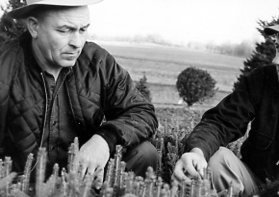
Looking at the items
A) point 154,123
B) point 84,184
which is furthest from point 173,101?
point 84,184

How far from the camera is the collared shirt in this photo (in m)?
3.12

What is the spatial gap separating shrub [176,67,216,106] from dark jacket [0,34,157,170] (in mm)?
6407

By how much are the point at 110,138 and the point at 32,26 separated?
31.7 inches

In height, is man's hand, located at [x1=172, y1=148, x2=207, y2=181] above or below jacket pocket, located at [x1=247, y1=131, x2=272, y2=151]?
above

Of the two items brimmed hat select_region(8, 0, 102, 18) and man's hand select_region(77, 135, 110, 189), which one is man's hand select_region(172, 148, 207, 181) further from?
brimmed hat select_region(8, 0, 102, 18)

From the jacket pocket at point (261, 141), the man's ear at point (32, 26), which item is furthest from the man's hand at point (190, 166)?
the man's ear at point (32, 26)

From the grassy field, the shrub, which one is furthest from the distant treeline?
the shrub

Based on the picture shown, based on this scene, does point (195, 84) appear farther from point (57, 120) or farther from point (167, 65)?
point (57, 120)

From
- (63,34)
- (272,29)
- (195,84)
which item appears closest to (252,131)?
(272,29)

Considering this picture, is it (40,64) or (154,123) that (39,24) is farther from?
(154,123)

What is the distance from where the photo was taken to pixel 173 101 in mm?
11406

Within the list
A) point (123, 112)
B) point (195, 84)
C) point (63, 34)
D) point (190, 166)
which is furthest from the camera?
point (195, 84)

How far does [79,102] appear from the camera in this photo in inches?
126

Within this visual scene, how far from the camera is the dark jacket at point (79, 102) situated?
308cm
